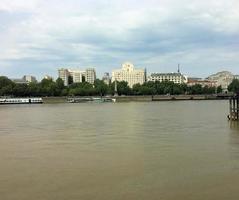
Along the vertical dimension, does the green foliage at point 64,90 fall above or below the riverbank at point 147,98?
above

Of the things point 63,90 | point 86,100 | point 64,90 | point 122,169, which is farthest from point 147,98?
point 122,169

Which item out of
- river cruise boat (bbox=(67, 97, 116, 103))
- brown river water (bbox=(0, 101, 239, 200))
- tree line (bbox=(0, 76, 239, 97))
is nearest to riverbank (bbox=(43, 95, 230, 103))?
river cruise boat (bbox=(67, 97, 116, 103))

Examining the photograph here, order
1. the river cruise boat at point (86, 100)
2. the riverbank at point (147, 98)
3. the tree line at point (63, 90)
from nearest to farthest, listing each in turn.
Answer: the river cruise boat at point (86, 100) < the riverbank at point (147, 98) < the tree line at point (63, 90)

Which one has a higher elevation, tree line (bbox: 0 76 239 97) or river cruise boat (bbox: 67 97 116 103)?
tree line (bbox: 0 76 239 97)

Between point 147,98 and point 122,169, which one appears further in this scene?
point 147,98

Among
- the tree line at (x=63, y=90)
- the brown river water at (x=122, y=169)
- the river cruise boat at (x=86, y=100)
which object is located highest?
the tree line at (x=63, y=90)

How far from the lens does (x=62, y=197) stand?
15.2m

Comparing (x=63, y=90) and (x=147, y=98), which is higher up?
(x=63, y=90)

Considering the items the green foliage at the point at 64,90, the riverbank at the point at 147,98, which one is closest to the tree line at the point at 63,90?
the green foliage at the point at 64,90

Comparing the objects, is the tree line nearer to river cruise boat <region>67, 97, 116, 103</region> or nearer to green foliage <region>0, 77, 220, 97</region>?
green foliage <region>0, 77, 220, 97</region>

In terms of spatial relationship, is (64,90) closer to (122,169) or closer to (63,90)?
(63,90)

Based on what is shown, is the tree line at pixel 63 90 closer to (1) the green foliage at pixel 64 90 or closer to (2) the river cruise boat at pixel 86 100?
(1) the green foliage at pixel 64 90

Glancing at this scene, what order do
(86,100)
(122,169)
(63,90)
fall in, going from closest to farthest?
1. (122,169)
2. (86,100)
3. (63,90)

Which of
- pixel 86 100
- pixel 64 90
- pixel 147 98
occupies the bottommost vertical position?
pixel 86 100
